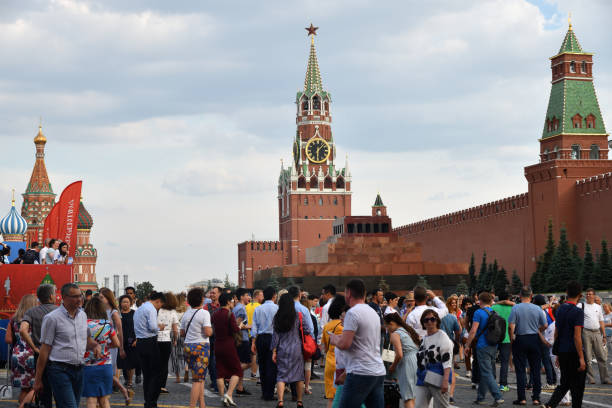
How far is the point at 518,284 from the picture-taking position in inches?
1971

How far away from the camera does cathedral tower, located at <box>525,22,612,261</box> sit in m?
50.2

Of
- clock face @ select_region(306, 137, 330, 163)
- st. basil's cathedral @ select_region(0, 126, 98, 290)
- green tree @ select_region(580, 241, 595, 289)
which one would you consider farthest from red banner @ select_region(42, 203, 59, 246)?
clock face @ select_region(306, 137, 330, 163)

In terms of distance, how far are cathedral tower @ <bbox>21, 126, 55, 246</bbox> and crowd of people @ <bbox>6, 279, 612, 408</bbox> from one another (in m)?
74.2

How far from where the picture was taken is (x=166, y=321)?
1098cm

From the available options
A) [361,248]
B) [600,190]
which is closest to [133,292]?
[600,190]

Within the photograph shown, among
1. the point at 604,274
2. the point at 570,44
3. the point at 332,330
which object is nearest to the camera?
the point at 332,330

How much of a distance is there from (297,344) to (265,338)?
1.39m

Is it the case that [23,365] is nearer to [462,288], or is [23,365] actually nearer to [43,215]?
[462,288]

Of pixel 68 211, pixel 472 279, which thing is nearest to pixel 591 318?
pixel 68 211

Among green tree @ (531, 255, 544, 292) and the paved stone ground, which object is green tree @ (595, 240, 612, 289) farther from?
the paved stone ground

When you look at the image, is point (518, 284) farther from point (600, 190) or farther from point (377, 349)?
point (377, 349)

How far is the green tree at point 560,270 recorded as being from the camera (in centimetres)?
4309

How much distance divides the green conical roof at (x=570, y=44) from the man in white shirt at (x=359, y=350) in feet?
156

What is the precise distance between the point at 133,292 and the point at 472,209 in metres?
52.8
